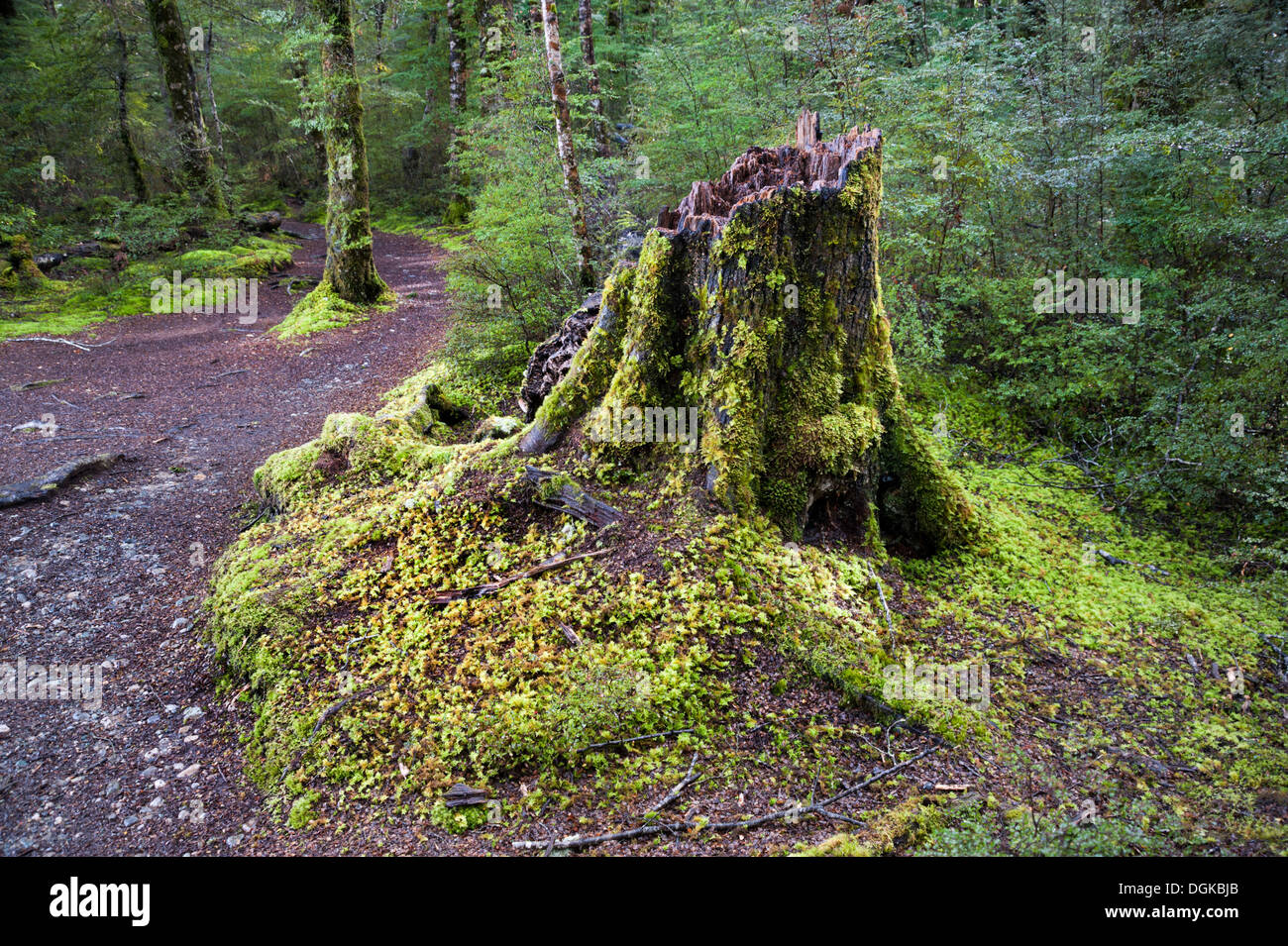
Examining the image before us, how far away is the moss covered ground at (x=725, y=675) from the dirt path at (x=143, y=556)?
0.35m

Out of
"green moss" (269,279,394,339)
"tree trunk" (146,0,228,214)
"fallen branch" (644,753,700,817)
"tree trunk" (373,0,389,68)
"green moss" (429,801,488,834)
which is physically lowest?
"green moss" (429,801,488,834)

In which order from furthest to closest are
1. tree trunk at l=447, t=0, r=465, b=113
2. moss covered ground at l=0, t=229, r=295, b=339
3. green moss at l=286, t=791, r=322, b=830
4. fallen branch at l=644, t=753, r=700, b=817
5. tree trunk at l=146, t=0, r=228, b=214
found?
tree trunk at l=447, t=0, r=465, b=113, tree trunk at l=146, t=0, r=228, b=214, moss covered ground at l=0, t=229, r=295, b=339, green moss at l=286, t=791, r=322, b=830, fallen branch at l=644, t=753, r=700, b=817

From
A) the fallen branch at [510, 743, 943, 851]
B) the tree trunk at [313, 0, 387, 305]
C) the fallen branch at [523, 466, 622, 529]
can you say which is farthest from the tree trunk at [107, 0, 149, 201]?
the fallen branch at [510, 743, 943, 851]

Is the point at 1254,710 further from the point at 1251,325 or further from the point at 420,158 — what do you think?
the point at 420,158

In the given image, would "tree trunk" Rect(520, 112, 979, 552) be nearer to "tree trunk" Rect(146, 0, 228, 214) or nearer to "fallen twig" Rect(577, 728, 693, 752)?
"fallen twig" Rect(577, 728, 693, 752)

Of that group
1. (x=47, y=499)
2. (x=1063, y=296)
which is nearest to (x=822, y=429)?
(x=1063, y=296)

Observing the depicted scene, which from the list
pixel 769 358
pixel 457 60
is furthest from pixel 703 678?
pixel 457 60

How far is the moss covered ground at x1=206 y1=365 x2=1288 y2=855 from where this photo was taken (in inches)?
120

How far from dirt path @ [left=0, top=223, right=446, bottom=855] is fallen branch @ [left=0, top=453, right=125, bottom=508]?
0.12m

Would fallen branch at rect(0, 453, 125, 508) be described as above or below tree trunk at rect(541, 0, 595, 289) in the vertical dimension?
below

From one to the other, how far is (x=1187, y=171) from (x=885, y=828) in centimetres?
747

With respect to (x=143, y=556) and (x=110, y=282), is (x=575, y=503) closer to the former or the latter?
(x=143, y=556)

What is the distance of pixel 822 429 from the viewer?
453 cm

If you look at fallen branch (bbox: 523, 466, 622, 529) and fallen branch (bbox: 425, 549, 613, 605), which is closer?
fallen branch (bbox: 425, 549, 613, 605)
